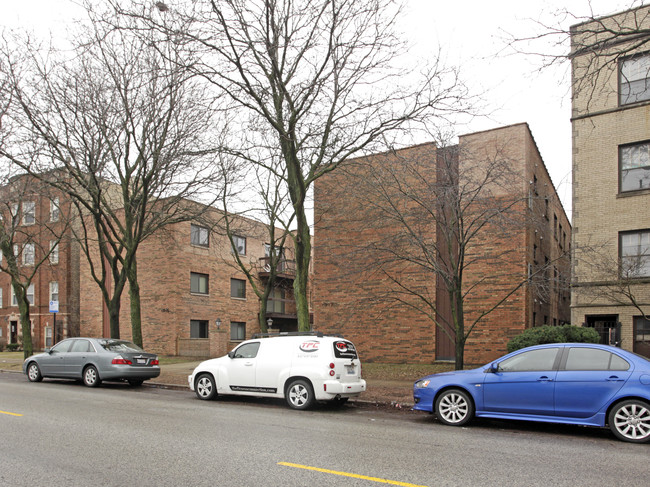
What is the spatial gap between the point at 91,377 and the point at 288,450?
10.3 meters

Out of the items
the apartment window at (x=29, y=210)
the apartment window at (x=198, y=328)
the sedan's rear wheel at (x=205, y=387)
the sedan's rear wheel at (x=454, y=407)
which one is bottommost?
the apartment window at (x=198, y=328)

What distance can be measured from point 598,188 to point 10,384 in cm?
1962

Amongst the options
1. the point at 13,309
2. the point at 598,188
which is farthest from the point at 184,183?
the point at 13,309

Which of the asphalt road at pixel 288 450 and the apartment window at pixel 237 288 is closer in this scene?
the asphalt road at pixel 288 450

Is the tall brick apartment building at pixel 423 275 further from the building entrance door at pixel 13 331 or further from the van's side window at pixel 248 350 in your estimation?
the building entrance door at pixel 13 331

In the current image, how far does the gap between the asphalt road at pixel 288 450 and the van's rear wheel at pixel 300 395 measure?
0.32 m

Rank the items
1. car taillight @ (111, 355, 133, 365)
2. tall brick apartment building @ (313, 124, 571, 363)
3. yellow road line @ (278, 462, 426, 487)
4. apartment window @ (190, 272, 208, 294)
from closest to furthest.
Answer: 1. yellow road line @ (278, 462, 426, 487)
2. car taillight @ (111, 355, 133, 365)
3. tall brick apartment building @ (313, 124, 571, 363)
4. apartment window @ (190, 272, 208, 294)

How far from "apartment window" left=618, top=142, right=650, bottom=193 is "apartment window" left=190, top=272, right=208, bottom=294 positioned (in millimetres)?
22213

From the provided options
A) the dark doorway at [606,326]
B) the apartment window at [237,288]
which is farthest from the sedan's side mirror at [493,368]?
the apartment window at [237,288]

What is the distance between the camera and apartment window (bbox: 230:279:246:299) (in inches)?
1395

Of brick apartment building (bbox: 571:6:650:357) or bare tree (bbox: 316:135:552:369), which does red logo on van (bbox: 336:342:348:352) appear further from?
brick apartment building (bbox: 571:6:650:357)

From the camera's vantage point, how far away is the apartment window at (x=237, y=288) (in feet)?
Answer: 116

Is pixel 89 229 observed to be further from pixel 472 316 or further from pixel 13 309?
pixel 472 316

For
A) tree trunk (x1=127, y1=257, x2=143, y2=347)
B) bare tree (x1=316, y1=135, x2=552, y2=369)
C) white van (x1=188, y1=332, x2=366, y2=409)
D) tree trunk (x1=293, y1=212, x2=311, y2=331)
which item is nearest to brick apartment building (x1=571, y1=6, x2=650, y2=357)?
bare tree (x1=316, y1=135, x2=552, y2=369)
